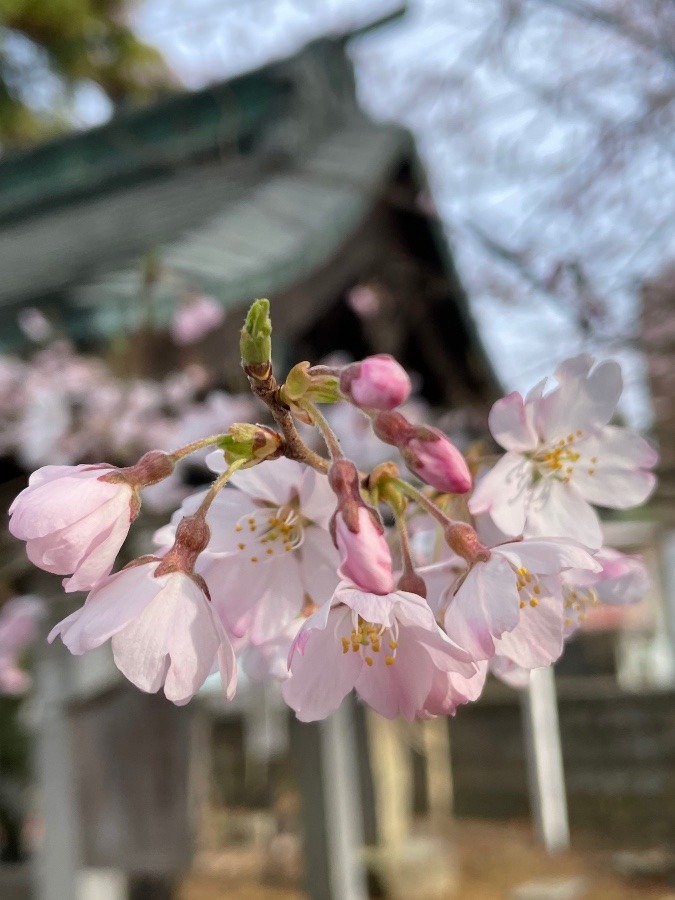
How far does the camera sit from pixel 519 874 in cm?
581

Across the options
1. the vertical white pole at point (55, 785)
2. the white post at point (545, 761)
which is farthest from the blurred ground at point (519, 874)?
the vertical white pole at point (55, 785)

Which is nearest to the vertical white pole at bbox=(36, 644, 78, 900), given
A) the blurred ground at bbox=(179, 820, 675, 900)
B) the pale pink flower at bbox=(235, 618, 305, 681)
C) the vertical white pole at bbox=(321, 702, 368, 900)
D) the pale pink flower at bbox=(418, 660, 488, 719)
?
the vertical white pole at bbox=(321, 702, 368, 900)

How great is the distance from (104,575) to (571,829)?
701cm

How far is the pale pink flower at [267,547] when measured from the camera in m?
0.75

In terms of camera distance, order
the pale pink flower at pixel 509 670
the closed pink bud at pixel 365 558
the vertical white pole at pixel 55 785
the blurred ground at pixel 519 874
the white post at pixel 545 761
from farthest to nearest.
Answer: the white post at pixel 545 761 → the blurred ground at pixel 519 874 → the vertical white pole at pixel 55 785 → the pale pink flower at pixel 509 670 → the closed pink bud at pixel 365 558

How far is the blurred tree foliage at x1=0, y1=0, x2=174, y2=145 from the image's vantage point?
9594mm

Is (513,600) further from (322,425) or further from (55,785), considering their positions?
(55,785)

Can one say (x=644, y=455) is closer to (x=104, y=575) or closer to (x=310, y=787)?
(x=104, y=575)

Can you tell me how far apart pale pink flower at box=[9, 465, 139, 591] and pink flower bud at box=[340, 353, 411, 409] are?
197 mm

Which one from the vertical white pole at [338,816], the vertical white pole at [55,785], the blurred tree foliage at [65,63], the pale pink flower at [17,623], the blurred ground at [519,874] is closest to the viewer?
the pale pink flower at [17,623]

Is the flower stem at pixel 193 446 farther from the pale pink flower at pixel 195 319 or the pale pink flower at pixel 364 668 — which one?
the pale pink flower at pixel 195 319

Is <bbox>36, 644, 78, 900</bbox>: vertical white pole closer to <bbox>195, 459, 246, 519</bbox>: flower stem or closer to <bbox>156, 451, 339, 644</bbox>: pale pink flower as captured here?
<bbox>156, 451, 339, 644</bbox>: pale pink flower

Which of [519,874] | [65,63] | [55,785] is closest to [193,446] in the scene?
[55,785]

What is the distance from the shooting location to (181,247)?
2205mm
